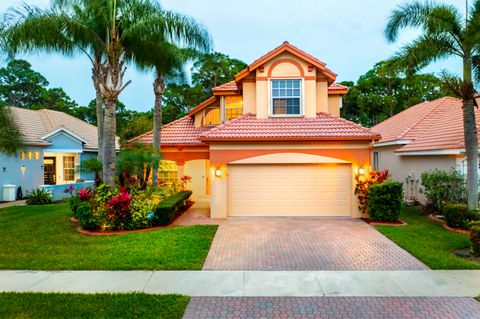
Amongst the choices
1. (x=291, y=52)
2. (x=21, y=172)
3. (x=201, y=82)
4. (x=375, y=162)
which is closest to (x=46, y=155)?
(x=21, y=172)

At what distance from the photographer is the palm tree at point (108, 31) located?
1106cm

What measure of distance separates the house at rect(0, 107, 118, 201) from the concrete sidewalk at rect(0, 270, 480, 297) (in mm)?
12787

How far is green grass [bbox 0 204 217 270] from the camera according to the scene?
23.8ft

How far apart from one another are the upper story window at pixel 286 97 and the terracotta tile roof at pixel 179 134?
5.29 meters

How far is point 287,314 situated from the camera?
5.05 meters

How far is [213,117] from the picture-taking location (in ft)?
62.5

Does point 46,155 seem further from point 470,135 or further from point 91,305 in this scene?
point 470,135

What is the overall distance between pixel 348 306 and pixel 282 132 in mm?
8428

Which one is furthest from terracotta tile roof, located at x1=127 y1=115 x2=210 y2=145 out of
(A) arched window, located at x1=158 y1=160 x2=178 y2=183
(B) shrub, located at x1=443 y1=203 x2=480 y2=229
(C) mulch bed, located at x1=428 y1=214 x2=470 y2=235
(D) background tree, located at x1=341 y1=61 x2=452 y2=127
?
(D) background tree, located at x1=341 y1=61 x2=452 y2=127

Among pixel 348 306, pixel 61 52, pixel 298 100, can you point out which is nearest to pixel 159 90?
pixel 61 52

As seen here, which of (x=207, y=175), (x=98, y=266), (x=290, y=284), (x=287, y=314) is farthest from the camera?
(x=207, y=175)

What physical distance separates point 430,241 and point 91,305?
8.90 metres

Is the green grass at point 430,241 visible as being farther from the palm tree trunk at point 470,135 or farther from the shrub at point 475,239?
the palm tree trunk at point 470,135

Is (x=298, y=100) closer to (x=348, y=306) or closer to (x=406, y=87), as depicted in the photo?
(x=348, y=306)
